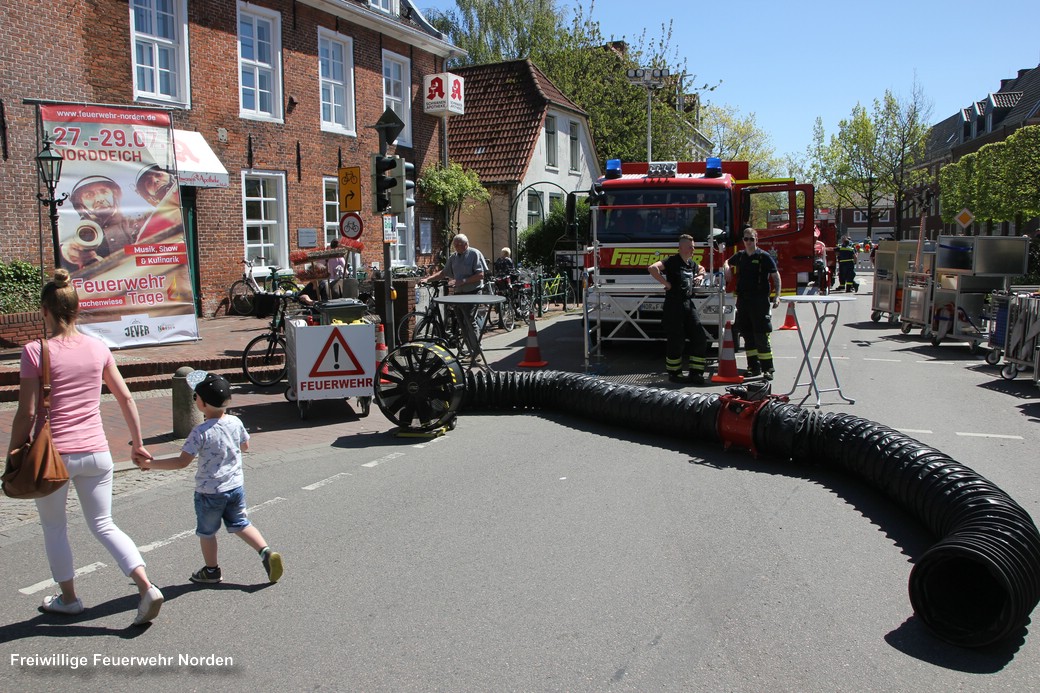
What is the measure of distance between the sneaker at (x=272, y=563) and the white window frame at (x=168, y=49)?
13.5 meters

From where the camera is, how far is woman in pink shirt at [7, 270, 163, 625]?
4145 mm

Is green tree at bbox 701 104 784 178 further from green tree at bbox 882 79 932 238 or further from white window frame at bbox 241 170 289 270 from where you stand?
white window frame at bbox 241 170 289 270

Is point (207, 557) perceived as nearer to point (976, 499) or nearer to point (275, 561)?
point (275, 561)

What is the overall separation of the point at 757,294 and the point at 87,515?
837 centimetres

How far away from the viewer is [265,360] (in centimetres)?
1143

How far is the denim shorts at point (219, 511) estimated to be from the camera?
458cm

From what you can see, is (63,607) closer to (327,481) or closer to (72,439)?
(72,439)

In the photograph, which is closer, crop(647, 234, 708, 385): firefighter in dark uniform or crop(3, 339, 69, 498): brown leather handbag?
crop(3, 339, 69, 498): brown leather handbag

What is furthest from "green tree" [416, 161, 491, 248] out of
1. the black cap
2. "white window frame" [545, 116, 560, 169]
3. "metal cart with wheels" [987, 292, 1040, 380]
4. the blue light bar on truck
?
the black cap

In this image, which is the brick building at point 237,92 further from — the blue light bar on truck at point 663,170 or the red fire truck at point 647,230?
the blue light bar on truck at point 663,170

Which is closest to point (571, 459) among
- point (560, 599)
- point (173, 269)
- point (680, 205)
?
point (560, 599)

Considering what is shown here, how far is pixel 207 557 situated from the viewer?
15.5 feet

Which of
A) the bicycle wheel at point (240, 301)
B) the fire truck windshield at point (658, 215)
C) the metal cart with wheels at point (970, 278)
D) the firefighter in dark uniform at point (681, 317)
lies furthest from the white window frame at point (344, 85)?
the metal cart with wheels at point (970, 278)

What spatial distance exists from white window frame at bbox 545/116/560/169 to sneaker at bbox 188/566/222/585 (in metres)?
27.3
